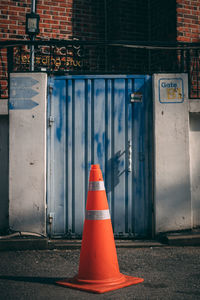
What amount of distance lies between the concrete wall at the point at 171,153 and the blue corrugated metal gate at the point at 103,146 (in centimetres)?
19

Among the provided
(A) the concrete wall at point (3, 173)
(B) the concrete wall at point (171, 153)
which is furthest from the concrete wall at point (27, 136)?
(B) the concrete wall at point (171, 153)

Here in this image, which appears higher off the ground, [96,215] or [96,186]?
[96,186]

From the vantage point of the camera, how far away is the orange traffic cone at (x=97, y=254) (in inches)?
163

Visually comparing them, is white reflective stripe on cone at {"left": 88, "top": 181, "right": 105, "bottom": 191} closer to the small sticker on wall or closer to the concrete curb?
the concrete curb

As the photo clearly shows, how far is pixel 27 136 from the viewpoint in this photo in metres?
6.57

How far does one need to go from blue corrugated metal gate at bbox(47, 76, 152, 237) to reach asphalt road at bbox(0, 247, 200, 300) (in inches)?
30.0

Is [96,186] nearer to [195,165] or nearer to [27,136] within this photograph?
[27,136]

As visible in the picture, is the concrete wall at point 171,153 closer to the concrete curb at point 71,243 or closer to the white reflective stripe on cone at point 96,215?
the concrete curb at point 71,243

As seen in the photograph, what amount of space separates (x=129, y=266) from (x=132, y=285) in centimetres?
89

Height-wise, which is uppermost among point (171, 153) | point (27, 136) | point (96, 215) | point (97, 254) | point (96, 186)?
point (27, 136)

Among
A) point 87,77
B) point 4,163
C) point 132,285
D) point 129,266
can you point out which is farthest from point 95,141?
point 132,285

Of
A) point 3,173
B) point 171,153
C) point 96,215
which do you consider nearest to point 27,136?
point 3,173

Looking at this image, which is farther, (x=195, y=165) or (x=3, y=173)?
(x=195, y=165)

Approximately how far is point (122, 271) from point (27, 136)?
273cm
